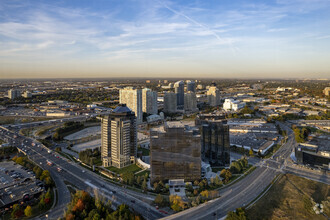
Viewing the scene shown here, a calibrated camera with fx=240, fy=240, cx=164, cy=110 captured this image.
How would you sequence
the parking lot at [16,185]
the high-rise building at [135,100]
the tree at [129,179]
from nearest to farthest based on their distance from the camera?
the parking lot at [16,185] → the tree at [129,179] → the high-rise building at [135,100]

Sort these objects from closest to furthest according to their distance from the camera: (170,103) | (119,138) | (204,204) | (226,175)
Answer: (204,204), (226,175), (119,138), (170,103)

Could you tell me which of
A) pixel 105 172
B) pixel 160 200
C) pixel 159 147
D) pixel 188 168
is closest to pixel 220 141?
pixel 188 168

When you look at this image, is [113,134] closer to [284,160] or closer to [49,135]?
[49,135]

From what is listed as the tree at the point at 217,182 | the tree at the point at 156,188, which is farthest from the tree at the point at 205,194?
the tree at the point at 156,188

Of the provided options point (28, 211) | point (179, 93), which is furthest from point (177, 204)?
point (179, 93)

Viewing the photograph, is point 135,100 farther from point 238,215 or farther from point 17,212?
point 238,215

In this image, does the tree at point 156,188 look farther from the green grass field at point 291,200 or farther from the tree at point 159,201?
the green grass field at point 291,200
